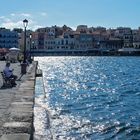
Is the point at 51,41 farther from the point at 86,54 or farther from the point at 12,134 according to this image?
the point at 12,134

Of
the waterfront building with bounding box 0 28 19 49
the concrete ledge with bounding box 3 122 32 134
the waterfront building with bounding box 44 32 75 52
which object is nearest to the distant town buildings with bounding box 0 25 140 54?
the waterfront building with bounding box 44 32 75 52

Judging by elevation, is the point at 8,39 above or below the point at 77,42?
above

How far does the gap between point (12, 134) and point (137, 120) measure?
28.1 ft

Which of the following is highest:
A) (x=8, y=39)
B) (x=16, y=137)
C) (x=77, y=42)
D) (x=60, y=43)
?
(x=8, y=39)

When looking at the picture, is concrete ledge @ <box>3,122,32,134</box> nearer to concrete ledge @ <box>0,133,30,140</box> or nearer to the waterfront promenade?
the waterfront promenade

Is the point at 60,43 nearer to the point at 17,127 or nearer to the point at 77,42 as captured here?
the point at 77,42

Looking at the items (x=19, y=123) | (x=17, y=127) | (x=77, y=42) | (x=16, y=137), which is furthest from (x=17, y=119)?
(x=77, y=42)

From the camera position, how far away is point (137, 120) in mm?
16797

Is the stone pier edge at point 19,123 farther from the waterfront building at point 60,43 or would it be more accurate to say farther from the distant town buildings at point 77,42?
the waterfront building at point 60,43

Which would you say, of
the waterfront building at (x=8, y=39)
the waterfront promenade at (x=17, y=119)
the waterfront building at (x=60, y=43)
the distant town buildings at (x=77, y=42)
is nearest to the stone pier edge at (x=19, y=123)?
the waterfront promenade at (x=17, y=119)

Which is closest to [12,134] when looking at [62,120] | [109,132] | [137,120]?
[109,132]

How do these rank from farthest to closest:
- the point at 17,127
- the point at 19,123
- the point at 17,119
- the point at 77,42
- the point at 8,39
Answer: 1. the point at 77,42
2. the point at 8,39
3. the point at 17,119
4. the point at 19,123
5. the point at 17,127

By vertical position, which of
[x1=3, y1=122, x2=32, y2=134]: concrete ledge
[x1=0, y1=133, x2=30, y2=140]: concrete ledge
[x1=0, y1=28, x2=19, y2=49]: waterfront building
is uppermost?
[x1=0, y1=28, x2=19, y2=49]: waterfront building

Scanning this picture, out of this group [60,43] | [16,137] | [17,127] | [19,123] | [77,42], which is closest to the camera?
[16,137]
